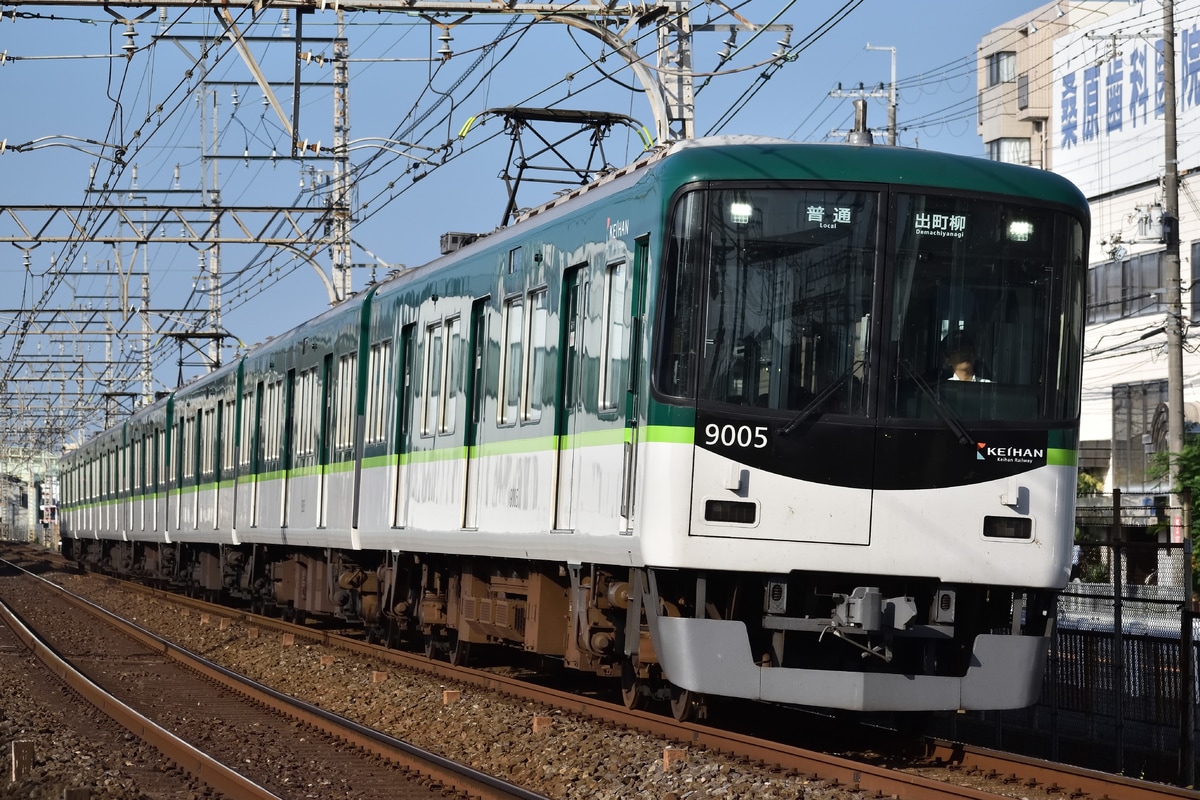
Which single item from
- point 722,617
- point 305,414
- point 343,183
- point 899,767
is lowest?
point 899,767

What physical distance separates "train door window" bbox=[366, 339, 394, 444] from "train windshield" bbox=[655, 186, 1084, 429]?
245 inches

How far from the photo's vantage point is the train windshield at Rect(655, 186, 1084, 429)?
946 cm

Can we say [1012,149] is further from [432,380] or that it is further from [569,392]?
[569,392]

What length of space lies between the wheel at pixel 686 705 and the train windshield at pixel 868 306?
2.01 m

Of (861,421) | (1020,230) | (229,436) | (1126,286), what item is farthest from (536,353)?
(1126,286)

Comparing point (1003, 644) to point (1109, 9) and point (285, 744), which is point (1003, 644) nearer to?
point (285, 744)

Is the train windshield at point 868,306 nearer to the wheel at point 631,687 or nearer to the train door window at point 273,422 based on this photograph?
the wheel at point 631,687

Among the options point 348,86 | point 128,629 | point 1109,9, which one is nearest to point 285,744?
point 128,629

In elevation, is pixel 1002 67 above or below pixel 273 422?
above

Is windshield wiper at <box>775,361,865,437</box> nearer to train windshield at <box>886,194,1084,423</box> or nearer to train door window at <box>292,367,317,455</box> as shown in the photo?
train windshield at <box>886,194,1084,423</box>

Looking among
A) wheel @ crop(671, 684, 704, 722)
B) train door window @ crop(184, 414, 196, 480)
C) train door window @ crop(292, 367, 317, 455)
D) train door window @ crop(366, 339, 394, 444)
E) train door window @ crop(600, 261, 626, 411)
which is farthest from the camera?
train door window @ crop(184, 414, 196, 480)

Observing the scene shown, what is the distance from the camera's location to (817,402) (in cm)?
944

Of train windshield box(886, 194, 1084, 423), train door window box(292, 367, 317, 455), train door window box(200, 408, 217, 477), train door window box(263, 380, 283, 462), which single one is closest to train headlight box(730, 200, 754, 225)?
train windshield box(886, 194, 1084, 423)

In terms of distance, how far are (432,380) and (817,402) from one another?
5.28 metres
